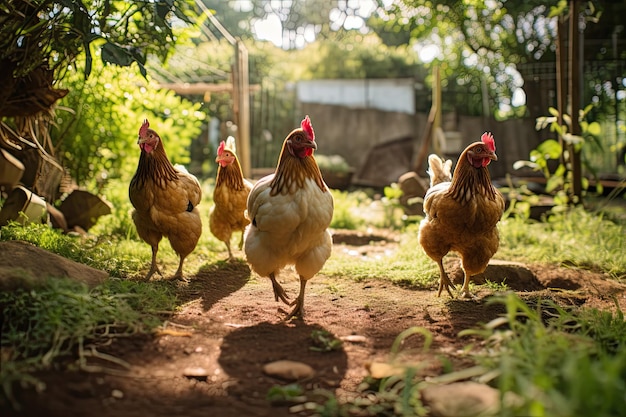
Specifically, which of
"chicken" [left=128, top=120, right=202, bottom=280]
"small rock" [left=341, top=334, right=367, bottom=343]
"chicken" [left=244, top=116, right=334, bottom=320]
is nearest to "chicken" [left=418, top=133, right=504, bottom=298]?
"chicken" [left=244, top=116, right=334, bottom=320]

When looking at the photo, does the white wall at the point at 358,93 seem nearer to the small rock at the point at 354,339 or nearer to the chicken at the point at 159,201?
the chicken at the point at 159,201

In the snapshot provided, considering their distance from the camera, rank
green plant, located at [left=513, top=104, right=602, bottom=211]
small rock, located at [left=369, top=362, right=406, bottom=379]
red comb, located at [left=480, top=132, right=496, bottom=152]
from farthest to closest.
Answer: green plant, located at [left=513, top=104, right=602, bottom=211] → red comb, located at [left=480, top=132, right=496, bottom=152] → small rock, located at [left=369, top=362, right=406, bottom=379]

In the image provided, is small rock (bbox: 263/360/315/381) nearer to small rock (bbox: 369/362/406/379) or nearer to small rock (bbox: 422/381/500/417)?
small rock (bbox: 369/362/406/379)

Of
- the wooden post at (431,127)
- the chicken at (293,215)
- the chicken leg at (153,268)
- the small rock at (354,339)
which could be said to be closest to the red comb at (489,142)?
the chicken at (293,215)

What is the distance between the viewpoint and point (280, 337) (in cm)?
327

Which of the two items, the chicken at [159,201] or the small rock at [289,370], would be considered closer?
the small rock at [289,370]

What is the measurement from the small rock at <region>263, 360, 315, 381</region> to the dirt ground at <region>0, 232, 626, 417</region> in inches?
1.1

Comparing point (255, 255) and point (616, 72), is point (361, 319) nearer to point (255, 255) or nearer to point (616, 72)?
point (255, 255)

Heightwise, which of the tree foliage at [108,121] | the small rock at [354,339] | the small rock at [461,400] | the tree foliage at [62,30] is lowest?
the small rock at [354,339]

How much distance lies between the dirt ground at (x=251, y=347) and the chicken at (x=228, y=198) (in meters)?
0.92

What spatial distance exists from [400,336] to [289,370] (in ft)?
2.06

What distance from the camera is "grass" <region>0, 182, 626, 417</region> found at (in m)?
1.90

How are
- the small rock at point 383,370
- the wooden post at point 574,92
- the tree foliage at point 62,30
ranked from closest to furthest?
the small rock at point 383,370 → the tree foliage at point 62,30 → the wooden post at point 574,92

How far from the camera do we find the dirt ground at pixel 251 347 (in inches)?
94.0
